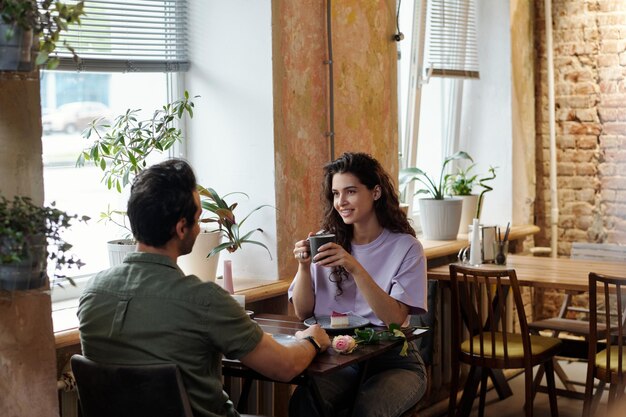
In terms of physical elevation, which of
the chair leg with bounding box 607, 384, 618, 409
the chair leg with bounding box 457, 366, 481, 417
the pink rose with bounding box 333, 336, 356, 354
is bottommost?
the chair leg with bounding box 457, 366, 481, 417

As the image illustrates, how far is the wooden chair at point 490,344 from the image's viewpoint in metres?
4.21

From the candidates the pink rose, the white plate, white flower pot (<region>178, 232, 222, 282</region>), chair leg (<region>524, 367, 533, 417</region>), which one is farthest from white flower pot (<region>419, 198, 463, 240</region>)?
the pink rose

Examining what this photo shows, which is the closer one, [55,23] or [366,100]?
[55,23]

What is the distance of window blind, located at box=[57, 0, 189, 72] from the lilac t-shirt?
1120 mm

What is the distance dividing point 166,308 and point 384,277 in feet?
4.12

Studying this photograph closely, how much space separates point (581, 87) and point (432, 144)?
1.02m

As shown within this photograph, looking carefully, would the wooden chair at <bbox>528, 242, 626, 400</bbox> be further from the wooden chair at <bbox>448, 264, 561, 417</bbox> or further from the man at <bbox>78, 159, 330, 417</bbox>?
the man at <bbox>78, 159, 330, 417</bbox>

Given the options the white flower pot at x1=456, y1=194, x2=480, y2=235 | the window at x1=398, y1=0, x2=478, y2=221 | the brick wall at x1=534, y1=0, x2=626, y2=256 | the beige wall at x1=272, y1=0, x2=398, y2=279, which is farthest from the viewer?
the brick wall at x1=534, y1=0, x2=626, y2=256

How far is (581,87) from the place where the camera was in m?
5.99

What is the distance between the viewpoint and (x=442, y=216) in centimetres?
532

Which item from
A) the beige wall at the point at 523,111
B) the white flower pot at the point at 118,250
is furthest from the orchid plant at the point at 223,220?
the beige wall at the point at 523,111

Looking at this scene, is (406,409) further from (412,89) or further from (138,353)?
(412,89)

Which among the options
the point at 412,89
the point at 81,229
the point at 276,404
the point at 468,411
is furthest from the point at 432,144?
the point at 81,229

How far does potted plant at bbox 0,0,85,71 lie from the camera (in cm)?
219
